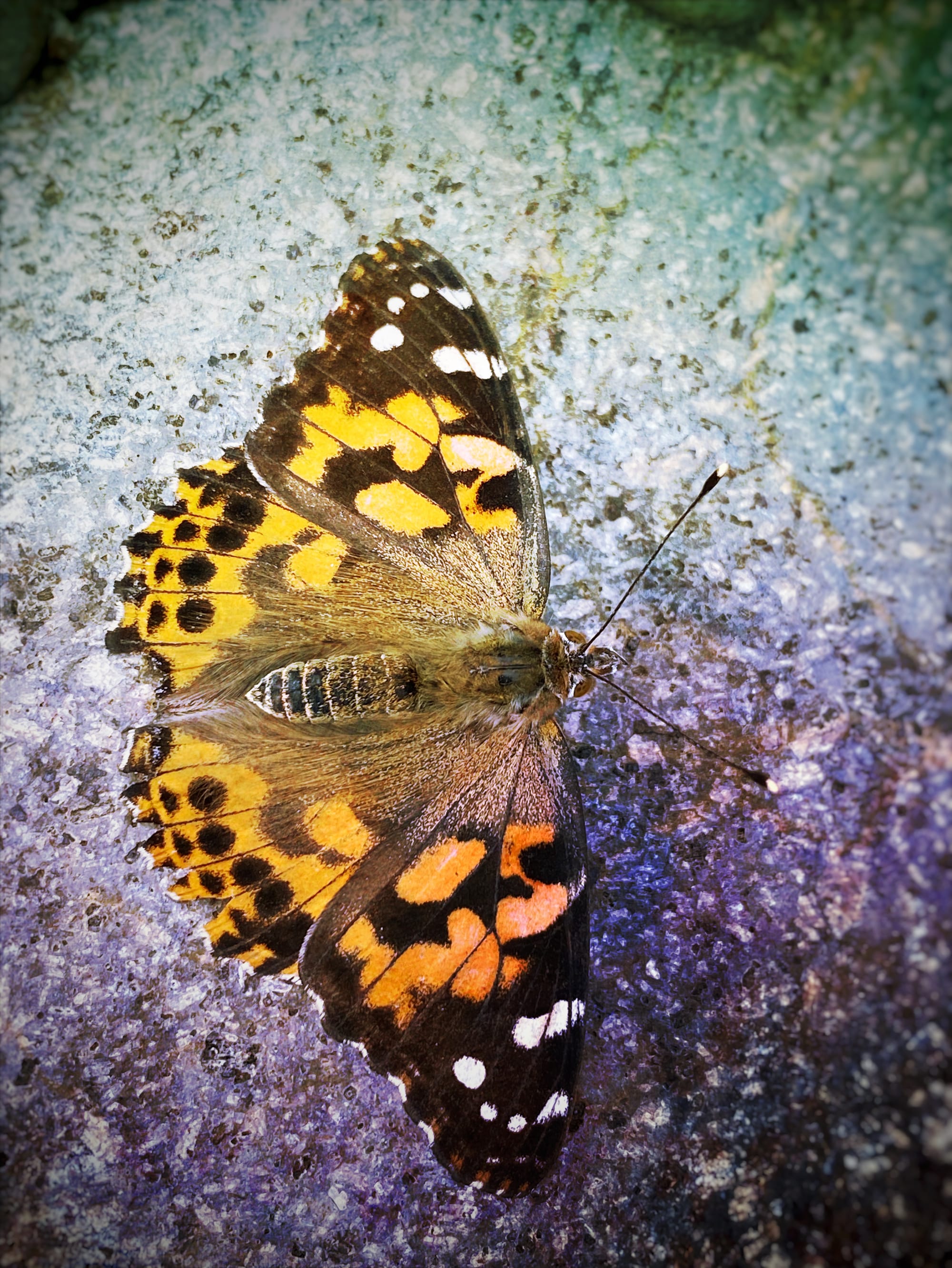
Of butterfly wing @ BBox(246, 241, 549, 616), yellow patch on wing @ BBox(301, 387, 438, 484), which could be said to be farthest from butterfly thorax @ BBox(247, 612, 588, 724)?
yellow patch on wing @ BBox(301, 387, 438, 484)

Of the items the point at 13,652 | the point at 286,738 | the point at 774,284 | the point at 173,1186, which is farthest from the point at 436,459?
the point at 173,1186

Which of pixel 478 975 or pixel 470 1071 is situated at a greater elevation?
pixel 478 975

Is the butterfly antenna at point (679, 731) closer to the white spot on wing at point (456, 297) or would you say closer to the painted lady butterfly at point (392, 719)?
the painted lady butterfly at point (392, 719)

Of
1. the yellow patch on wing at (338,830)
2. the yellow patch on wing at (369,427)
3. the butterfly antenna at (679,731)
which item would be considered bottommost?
the yellow patch on wing at (338,830)

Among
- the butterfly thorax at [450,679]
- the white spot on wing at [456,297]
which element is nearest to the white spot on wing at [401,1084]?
the butterfly thorax at [450,679]

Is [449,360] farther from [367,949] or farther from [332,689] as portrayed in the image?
[367,949]

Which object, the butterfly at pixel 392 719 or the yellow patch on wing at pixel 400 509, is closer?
the butterfly at pixel 392 719

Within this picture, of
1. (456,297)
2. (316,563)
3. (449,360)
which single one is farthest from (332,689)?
(456,297)

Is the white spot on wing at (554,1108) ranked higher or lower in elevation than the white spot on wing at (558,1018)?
lower
